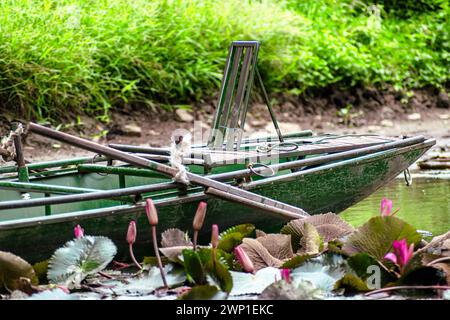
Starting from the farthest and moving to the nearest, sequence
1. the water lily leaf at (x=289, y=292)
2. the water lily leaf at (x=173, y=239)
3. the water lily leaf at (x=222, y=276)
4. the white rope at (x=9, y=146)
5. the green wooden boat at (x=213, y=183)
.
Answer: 1. the white rope at (x=9, y=146)
2. the green wooden boat at (x=213, y=183)
3. the water lily leaf at (x=173, y=239)
4. the water lily leaf at (x=222, y=276)
5. the water lily leaf at (x=289, y=292)

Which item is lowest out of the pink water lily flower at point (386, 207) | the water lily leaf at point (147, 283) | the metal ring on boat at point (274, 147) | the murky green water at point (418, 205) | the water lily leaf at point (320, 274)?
the murky green water at point (418, 205)

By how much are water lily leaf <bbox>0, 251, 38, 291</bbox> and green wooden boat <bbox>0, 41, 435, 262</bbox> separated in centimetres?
44

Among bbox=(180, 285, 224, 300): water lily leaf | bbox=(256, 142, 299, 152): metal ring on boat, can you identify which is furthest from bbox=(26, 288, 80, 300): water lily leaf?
bbox=(256, 142, 299, 152): metal ring on boat

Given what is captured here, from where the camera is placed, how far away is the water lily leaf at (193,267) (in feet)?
12.5

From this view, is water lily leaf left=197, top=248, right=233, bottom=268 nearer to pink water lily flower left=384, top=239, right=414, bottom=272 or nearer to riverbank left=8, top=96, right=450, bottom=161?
pink water lily flower left=384, top=239, right=414, bottom=272

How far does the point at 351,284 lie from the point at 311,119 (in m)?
6.83

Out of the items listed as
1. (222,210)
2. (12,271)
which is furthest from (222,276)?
(222,210)

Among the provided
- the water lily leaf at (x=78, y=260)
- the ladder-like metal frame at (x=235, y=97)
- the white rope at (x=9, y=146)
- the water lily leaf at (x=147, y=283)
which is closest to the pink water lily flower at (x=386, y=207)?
the water lily leaf at (x=147, y=283)

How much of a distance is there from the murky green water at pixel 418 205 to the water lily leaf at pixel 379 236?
1.69 m

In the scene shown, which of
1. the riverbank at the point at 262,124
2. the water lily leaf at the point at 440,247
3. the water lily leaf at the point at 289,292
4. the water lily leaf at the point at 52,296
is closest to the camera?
the water lily leaf at the point at 289,292

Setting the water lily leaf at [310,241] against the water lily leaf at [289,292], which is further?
the water lily leaf at [310,241]

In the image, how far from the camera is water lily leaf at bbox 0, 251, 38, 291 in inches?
151

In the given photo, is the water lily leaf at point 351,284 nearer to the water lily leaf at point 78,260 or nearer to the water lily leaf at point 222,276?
the water lily leaf at point 222,276

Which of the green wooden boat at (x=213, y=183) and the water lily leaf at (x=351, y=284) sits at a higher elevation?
the green wooden boat at (x=213, y=183)
